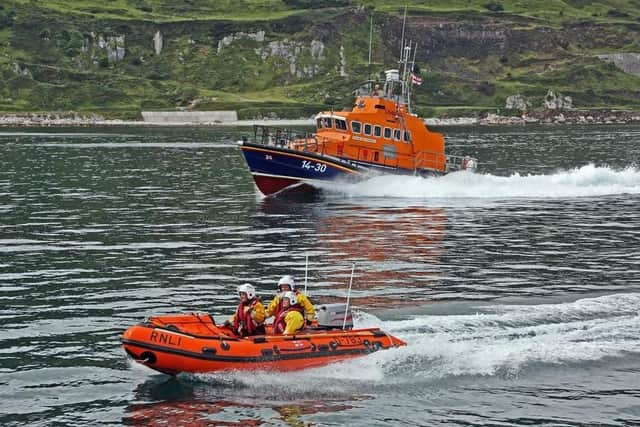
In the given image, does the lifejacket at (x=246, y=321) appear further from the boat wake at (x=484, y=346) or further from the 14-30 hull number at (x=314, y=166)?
the 14-30 hull number at (x=314, y=166)

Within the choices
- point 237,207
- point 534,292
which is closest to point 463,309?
point 534,292

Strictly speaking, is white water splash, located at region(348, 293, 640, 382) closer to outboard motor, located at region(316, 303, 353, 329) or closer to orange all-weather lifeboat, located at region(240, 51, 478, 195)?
outboard motor, located at region(316, 303, 353, 329)

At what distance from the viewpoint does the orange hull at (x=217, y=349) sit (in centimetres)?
2042

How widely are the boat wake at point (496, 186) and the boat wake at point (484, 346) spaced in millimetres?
29653

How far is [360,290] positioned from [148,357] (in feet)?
35.5

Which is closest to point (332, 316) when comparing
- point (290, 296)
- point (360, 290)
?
point (290, 296)

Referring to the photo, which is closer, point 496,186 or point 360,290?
point 360,290

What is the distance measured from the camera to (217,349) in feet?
67.2

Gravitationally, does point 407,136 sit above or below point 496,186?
above

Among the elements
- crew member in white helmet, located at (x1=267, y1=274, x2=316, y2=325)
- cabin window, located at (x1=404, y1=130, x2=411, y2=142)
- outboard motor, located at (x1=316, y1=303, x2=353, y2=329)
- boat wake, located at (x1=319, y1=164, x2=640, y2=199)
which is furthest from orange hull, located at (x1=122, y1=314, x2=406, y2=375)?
cabin window, located at (x1=404, y1=130, x2=411, y2=142)

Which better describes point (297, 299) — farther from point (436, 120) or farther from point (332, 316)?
point (436, 120)

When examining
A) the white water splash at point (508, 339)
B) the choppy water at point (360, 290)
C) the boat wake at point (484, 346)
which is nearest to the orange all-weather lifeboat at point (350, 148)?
the choppy water at point (360, 290)

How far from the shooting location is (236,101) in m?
185

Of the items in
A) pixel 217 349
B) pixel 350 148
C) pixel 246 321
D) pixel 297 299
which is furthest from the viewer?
pixel 350 148
